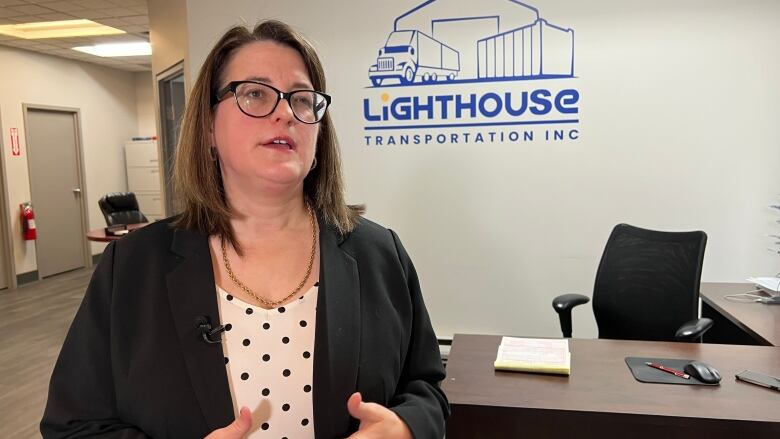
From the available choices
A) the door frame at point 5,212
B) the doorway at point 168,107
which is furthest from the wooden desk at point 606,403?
the door frame at point 5,212

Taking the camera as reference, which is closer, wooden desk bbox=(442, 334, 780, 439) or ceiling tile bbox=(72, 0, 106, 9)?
wooden desk bbox=(442, 334, 780, 439)

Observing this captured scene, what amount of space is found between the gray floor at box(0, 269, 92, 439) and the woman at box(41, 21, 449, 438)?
260 centimetres

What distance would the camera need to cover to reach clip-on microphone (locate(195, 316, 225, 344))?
3.20 feet

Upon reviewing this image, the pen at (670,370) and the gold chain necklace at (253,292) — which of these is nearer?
the gold chain necklace at (253,292)

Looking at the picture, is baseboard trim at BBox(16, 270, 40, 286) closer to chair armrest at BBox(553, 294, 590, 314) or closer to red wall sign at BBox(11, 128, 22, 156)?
red wall sign at BBox(11, 128, 22, 156)

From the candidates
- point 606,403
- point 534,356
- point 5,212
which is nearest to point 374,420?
point 606,403

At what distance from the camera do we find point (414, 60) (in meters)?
3.71

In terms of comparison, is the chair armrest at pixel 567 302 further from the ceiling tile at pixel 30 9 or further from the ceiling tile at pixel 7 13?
the ceiling tile at pixel 7 13

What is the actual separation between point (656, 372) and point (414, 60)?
8.46ft

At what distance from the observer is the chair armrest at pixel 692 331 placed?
220 cm

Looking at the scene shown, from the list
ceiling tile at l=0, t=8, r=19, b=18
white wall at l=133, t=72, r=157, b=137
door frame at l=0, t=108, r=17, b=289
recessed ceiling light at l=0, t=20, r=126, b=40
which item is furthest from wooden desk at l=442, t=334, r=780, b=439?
white wall at l=133, t=72, r=157, b=137

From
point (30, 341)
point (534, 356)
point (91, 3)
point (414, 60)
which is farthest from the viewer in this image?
point (91, 3)

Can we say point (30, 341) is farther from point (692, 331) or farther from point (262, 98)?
point (692, 331)

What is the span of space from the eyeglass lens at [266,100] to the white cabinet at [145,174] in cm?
741
